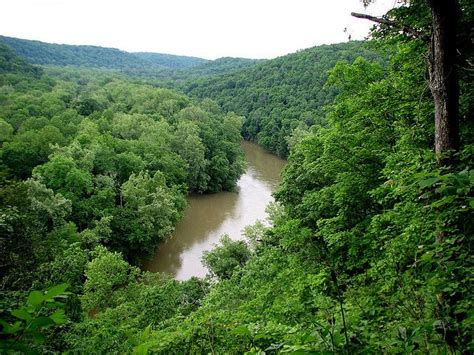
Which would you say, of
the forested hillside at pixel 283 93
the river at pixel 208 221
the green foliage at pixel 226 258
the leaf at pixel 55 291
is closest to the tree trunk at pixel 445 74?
the leaf at pixel 55 291

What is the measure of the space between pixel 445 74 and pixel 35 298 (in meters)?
4.57

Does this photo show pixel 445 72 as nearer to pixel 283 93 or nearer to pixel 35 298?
pixel 35 298

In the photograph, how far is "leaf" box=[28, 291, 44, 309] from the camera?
158 centimetres

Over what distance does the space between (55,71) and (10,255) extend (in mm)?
130134

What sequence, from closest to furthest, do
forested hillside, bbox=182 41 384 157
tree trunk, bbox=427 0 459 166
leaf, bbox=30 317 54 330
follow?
leaf, bbox=30 317 54 330, tree trunk, bbox=427 0 459 166, forested hillside, bbox=182 41 384 157

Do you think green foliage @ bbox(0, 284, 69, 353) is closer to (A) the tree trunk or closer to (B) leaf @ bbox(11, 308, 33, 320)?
(B) leaf @ bbox(11, 308, 33, 320)

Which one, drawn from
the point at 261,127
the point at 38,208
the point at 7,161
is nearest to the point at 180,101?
the point at 261,127

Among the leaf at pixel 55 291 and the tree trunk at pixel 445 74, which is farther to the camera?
the tree trunk at pixel 445 74

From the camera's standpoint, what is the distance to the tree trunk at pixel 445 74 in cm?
427

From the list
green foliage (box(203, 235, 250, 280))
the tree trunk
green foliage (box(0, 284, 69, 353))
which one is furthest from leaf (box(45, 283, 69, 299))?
green foliage (box(203, 235, 250, 280))

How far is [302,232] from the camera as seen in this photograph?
12.3m

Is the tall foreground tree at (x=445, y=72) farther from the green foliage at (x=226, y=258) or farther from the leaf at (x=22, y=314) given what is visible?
the green foliage at (x=226, y=258)

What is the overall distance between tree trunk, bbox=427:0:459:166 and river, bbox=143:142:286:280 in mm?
21295

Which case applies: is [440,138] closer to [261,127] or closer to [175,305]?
[175,305]
